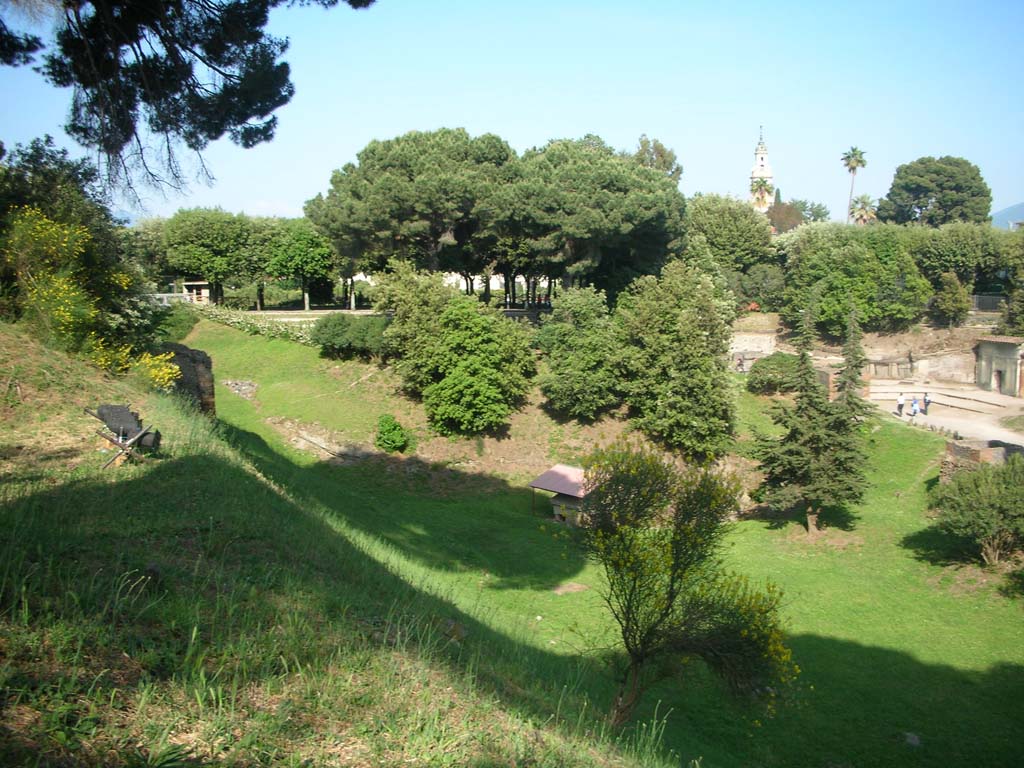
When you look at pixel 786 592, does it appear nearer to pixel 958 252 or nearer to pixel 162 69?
pixel 162 69

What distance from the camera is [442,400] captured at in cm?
2906

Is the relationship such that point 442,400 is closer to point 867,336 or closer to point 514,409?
point 514,409

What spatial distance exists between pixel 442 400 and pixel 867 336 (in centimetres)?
3600

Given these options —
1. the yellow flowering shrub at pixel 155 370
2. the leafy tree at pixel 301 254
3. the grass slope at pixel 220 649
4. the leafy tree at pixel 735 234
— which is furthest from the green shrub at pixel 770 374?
the grass slope at pixel 220 649

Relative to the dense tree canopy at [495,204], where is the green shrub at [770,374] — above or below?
below

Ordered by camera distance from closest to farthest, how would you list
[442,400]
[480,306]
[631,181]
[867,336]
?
[442,400] < [480,306] < [631,181] < [867,336]

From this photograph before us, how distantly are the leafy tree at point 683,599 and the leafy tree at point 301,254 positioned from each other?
122ft

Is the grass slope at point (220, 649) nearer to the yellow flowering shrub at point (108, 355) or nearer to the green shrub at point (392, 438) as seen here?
the yellow flowering shrub at point (108, 355)

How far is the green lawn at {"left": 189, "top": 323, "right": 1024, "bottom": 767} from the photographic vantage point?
12578 mm

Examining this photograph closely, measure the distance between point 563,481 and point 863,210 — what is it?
74.5m

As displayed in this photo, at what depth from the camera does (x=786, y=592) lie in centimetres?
1898

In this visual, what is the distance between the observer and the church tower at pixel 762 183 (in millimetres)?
96938

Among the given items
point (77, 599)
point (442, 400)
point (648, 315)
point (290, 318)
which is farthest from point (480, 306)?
point (77, 599)

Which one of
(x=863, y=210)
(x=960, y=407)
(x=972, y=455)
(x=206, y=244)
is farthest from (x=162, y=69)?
(x=863, y=210)
